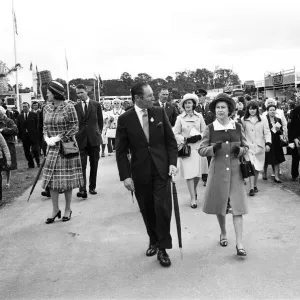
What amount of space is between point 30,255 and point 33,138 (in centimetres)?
788

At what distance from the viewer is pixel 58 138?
242 inches

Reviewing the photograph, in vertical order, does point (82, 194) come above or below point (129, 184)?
below

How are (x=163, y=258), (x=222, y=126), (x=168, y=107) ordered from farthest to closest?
(x=168, y=107), (x=222, y=126), (x=163, y=258)

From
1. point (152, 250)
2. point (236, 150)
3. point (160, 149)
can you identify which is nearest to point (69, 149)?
point (160, 149)

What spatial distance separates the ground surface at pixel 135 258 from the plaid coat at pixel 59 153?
2.09 ft

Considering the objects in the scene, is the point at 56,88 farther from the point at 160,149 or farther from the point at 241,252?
the point at 241,252

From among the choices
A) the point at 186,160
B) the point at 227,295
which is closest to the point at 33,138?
the point at 186,160

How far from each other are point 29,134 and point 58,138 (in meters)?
6.72

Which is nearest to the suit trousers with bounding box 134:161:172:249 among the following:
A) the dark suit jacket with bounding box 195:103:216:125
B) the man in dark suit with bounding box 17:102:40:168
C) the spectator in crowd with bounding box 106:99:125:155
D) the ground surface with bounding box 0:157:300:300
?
the ground surface with bounding box 0:157:300:300

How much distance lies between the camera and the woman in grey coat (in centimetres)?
486

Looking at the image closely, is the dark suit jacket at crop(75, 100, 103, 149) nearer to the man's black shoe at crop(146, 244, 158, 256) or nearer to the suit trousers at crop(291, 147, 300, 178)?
the man's black shoe at crop(146, 244, 158, 256)

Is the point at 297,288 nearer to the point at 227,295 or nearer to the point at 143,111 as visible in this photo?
the point at 227,295

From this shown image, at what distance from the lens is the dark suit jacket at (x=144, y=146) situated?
14.9ft

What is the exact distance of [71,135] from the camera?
628cm
